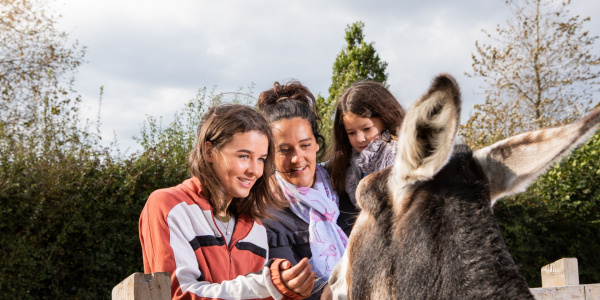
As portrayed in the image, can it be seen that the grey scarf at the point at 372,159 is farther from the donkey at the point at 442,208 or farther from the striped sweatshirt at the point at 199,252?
the donkey at the point at 442,208

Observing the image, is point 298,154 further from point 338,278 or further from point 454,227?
point 454,227

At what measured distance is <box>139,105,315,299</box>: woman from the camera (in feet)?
8.20

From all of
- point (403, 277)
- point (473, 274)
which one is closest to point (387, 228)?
point (403, 277)

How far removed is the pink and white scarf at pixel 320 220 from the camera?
353 cm

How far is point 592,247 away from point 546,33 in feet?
34.3

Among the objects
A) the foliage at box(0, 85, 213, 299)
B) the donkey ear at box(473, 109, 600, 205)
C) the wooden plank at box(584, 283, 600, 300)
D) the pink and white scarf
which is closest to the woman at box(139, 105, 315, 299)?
the pink and white scarf

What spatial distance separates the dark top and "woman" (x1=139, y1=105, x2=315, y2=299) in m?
0.16

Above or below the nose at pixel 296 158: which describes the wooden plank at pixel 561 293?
below

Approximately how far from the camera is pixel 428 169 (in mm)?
1855

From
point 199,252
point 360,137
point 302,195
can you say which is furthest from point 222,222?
point 360,137

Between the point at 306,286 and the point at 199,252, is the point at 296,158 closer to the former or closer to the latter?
the point at 199,252

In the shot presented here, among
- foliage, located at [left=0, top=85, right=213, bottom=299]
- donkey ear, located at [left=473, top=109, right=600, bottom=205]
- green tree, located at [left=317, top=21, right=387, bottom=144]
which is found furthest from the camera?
green tree, located at [left=317, top=21, right=387, bottom=144]

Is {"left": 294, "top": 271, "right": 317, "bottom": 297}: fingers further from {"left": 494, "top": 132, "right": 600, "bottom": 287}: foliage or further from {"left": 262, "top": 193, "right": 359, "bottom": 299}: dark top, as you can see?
{"left": 494, "top": 132, "right": 600, "bottom": 287}: foliage

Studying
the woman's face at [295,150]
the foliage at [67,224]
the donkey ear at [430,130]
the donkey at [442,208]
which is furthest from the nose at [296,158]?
the foliage at [67,224]
